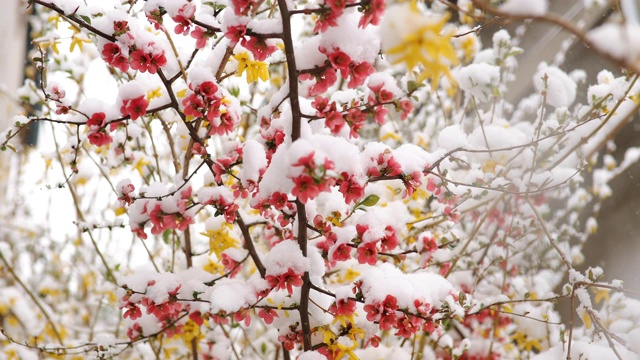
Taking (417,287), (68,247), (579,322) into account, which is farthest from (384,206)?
(68,247)

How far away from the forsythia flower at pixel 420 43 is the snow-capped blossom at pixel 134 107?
66cm

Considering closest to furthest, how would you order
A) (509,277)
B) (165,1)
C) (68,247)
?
1. (165,1)
2. (509,277)
3. (68,247)

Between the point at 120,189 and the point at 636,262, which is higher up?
the point at 120,189

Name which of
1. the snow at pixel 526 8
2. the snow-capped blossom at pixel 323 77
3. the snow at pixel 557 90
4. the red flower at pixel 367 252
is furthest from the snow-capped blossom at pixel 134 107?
the snow at pixel 557 90

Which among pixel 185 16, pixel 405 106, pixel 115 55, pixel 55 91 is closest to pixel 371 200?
pixel 405 106

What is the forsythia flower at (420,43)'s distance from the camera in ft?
1.91

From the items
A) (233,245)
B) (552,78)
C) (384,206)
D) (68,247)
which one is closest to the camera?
(233,245)

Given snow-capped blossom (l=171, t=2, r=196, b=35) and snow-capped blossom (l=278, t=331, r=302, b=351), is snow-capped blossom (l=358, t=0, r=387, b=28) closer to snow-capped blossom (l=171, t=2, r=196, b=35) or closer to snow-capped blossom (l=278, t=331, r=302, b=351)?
A: snow-capped blossom (l=171, t=2, r=196, b=35)

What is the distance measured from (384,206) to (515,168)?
0.52 m

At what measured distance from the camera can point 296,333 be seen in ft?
3.67

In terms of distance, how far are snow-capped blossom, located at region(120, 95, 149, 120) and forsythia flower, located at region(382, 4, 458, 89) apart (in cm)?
66

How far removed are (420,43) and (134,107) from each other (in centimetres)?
72

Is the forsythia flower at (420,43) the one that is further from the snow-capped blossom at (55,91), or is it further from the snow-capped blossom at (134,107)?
the snow-capped blossom at (55,91)

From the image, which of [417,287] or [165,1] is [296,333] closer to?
[417,287]
